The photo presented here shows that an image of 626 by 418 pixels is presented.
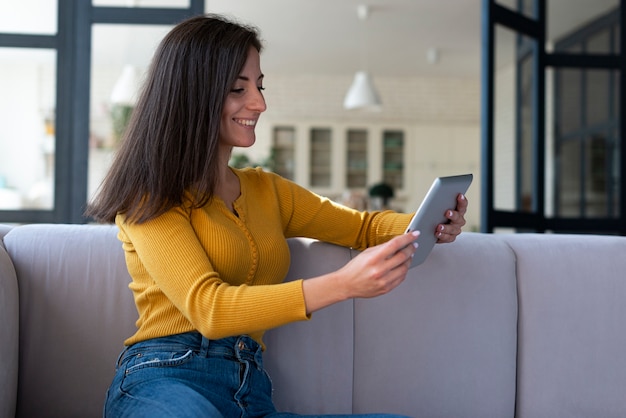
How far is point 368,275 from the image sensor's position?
1315mm

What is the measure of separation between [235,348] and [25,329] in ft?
1.85

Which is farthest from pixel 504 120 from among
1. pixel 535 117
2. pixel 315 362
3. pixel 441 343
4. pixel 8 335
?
pixel 8 335

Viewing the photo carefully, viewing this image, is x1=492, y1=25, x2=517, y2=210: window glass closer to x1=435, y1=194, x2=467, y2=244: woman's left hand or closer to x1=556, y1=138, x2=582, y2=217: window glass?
x1=556, y1=138, x2=582, y2=217: window glass

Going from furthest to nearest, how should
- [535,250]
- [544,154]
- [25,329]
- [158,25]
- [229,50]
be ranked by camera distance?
[544,154] → [158,25] → [535,250] → [25,329] → [229,50]

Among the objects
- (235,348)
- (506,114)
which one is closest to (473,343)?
(235,348)

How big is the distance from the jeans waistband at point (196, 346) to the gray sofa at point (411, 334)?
272 millimetres

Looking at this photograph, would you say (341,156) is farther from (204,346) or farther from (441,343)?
(204,346)

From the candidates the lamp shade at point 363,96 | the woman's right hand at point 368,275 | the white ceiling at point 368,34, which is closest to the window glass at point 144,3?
the woman's right hand at point 368,275

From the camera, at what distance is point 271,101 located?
34.7ft

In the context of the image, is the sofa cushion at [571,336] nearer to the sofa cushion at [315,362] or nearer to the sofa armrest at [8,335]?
the sofa cushion at [315,362]

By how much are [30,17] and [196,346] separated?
3.07 metres

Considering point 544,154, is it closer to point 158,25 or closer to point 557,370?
point 158,25

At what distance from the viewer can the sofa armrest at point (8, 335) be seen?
5.35 feet

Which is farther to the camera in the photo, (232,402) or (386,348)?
(386,348)
